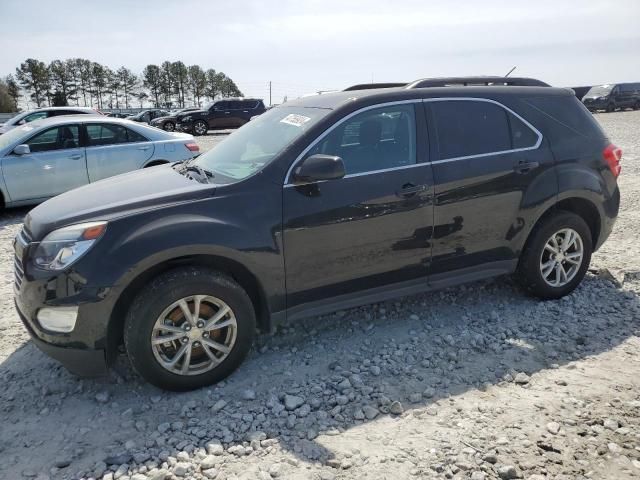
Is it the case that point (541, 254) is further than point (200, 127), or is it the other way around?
point (200, 127)

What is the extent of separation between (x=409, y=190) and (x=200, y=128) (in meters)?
24.0

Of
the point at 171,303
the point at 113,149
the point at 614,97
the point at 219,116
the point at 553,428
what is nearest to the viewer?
the point at 553,428

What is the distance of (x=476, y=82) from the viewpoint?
14.3 feet

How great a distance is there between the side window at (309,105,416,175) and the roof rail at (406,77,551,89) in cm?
38

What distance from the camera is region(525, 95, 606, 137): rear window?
14.3ft

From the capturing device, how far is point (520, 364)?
3.58 m

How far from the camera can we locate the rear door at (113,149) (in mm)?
8211

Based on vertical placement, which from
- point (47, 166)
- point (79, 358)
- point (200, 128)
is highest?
point (200, 128)

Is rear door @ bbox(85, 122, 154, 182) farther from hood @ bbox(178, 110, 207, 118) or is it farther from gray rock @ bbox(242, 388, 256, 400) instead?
hood @ bbox(178, 110, 207, 118)

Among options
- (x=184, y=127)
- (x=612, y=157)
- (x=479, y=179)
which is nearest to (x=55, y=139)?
(x=479, y=179)

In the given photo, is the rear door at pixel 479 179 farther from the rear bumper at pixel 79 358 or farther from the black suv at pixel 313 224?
the rear bumper at pixel 79 358

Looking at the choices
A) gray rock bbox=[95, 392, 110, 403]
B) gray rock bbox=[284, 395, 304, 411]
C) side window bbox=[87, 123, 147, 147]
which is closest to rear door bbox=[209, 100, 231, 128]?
side window bbox=[87, 123, 147, 147]

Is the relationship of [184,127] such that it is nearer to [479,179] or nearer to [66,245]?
[479,179]

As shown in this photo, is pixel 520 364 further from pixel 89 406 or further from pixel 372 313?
pixel 89 406
